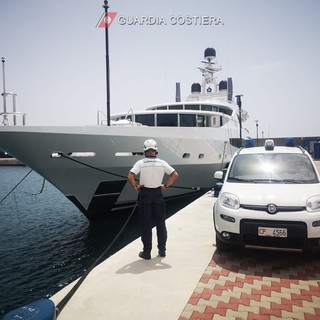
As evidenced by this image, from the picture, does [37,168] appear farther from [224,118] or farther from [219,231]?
[224,118]

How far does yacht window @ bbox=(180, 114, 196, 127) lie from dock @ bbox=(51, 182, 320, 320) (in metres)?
9.01

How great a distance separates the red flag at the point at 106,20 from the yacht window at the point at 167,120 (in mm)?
4668

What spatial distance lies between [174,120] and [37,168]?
6813mm

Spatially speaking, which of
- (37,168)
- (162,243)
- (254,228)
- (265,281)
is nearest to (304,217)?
(254,228)

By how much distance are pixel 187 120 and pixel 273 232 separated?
1004 cm

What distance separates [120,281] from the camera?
3.62 m

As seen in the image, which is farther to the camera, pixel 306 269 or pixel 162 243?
pixel 162 243

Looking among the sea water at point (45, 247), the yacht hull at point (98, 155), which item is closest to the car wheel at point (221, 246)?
the yacht hull at point (98, 155)

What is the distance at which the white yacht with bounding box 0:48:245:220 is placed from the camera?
866cm

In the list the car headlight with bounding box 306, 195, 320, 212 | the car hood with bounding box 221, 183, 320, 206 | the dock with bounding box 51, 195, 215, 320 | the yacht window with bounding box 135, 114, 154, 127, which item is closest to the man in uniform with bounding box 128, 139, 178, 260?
the dock with bounding box 51, 195, 215, 320

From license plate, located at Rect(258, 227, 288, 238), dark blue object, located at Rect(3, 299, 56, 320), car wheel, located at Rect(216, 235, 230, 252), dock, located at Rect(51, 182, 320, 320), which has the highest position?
license plate, located at Rect(258, 227, 288, 238)

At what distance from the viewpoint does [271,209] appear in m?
3.90

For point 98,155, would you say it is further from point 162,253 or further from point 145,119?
point 162,253

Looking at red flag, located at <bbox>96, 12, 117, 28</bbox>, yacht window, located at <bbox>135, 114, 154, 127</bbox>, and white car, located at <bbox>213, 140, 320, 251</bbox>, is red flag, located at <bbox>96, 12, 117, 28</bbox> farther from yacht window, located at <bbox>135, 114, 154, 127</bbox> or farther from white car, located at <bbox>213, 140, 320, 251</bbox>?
white car, located at <bbox>213, 140, 320, 251</bbox>
